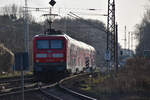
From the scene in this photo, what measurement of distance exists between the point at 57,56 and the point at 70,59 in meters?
2.01

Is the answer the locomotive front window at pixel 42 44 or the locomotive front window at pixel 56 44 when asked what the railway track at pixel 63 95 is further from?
the locomotive front window at pixel 42 44

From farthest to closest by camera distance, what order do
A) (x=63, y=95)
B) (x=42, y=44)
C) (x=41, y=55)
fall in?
(x=42, y=44)
(x=41, y=55)
(x=63, y=95)

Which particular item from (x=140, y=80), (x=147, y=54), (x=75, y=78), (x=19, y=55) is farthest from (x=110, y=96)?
(x=147, y=54)

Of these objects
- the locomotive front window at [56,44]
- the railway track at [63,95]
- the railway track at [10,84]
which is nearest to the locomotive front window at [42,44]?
the locomotive front window at [56,44]

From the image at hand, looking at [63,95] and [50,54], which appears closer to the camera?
[63,95]

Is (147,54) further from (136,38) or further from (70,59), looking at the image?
(136,38)

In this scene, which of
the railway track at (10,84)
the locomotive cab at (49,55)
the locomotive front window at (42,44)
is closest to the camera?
the railway track at (10,84)

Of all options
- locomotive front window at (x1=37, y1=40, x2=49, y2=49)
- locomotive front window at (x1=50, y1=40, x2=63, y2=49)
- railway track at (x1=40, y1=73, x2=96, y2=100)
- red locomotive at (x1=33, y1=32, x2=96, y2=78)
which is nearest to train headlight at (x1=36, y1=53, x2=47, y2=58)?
red locomotive at (x1=33, y1=32, x2=96, y2=78)

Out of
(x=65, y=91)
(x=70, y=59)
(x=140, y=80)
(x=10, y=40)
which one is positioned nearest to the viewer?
(x=65, y=91)

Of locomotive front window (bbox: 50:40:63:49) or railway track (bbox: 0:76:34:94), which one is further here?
locomotive front window (bbox: 50:40:63:49)

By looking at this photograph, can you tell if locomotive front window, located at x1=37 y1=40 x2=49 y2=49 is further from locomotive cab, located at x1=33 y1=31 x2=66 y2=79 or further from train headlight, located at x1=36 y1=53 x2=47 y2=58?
train headlight, located at x1=36 y1=53 x2=47 y2=58

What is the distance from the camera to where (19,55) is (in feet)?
42.9

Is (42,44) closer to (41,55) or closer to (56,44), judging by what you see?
(41,55)

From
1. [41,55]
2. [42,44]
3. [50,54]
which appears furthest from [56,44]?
[41,55]
